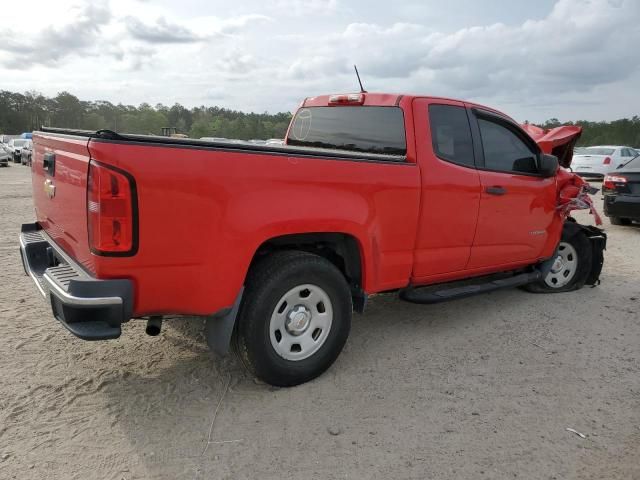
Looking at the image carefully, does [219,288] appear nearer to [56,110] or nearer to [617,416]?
[617,416]

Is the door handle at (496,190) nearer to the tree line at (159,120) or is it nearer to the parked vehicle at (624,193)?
the tree line at (159,120)

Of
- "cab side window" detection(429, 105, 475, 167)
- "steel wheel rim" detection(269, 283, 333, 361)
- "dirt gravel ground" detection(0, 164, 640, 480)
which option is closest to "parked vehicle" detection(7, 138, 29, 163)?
"dirt gravel ground" detection(0, 164, 640, 480)

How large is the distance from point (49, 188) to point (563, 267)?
5.11m

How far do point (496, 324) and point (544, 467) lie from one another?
A: 2137 millimetres

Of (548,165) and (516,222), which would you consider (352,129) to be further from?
(548,165)

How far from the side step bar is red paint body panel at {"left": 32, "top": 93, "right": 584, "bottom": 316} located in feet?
0.43

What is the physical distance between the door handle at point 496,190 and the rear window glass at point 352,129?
3.01ft

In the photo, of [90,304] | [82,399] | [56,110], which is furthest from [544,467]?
[56,110]

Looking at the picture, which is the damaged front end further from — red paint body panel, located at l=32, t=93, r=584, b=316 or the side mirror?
red paint body panel, located at l=32, t=93, r=584, b=316

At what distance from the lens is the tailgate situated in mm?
2801

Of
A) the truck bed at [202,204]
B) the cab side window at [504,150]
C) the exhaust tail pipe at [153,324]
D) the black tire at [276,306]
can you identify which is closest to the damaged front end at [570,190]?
the cab side window at [504,150]

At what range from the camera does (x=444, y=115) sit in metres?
4.23

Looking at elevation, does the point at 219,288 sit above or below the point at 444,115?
below

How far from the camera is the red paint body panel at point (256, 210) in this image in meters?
2.70
